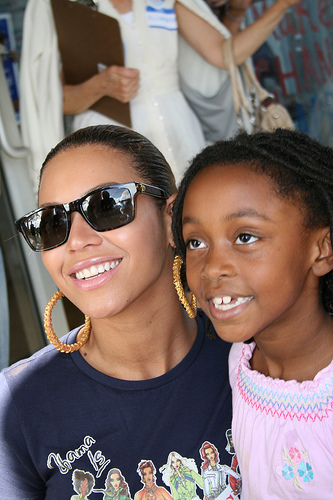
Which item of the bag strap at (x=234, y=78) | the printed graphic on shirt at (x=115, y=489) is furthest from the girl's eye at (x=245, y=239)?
the bag strap at (x=234, y=78)

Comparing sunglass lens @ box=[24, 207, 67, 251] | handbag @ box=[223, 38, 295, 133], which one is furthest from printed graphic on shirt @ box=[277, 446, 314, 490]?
handbag @ box=[223, 38, 295, 133]

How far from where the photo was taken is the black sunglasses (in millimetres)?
1495

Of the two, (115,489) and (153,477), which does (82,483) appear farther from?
(153,477)

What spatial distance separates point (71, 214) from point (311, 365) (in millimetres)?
835

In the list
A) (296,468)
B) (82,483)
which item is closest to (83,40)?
(82,483)

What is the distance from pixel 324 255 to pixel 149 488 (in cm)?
84

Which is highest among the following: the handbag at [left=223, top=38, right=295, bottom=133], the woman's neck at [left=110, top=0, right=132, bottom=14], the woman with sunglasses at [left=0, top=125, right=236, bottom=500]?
the woman's neck at [left=110, top=0, right=132, bottom=14]

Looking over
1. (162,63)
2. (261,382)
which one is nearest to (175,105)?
(162,63)

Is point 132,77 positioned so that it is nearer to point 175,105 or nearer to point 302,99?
point 175,105

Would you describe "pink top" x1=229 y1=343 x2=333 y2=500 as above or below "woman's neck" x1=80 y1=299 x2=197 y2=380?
below

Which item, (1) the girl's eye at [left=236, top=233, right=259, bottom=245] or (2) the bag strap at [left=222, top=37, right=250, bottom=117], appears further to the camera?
(2) the bag strap at [left=222, top=37, right=250, bottom=117]

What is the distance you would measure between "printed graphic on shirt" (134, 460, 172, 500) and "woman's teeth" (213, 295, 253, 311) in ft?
1.75

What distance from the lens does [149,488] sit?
58.2 inches

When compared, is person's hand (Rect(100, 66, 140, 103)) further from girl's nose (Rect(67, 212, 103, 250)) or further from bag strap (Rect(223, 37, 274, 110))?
girl's nose (Rect(67, 212, 103, 250))
